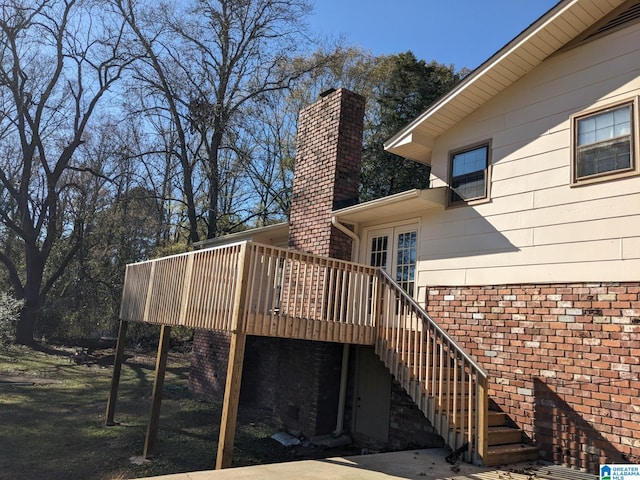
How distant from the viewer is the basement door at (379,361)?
8.05 meters

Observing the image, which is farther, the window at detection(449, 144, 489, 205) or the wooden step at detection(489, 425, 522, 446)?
the window at detection(449, 144, 489, 205)

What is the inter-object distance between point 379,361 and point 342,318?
2002 millimetres

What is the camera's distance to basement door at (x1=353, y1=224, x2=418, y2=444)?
8055 millimetres

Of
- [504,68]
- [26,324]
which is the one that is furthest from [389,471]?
[26,324]

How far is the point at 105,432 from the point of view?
29.0 feet

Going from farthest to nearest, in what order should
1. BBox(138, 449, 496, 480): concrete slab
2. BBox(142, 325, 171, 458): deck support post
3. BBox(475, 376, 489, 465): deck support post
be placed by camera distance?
BBox(142, 325, 171, 458): deck support post → BBox(475, 376, 489, 465): deck support post → BBox(138, 449, 496, 480): concrete slab

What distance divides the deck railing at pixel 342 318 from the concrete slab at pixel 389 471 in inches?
15.8

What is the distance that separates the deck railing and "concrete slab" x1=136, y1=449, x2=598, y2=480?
401 mm

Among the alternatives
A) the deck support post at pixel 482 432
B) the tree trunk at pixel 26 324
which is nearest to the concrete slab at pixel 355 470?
the deck support post at pixel 482 432

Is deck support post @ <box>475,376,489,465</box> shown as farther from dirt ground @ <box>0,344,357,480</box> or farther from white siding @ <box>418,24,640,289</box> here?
dirt ground @ <box>0,344,357,480</box>

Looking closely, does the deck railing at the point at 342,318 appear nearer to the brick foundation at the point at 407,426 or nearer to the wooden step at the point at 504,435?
the wooden step at the point at 504,435

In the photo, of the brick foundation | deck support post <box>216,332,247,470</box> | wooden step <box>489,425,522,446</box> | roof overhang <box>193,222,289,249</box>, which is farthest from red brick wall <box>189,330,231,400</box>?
wooden step <box>489,425,522,446</box>

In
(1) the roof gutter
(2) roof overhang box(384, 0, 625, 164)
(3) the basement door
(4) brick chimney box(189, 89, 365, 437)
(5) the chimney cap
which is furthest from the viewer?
(5) the chimney cap

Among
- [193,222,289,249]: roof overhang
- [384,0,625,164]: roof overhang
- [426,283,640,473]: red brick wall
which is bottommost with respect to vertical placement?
[426,283,640,473]: red brick wall
